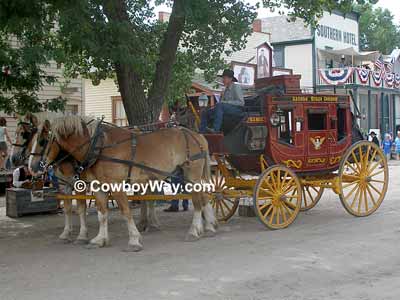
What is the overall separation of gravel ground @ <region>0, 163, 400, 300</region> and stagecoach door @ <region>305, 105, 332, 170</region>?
42.7 inches

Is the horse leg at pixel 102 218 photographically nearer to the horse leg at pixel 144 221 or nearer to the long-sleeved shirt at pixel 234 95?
the horse leg at pixel 144 221

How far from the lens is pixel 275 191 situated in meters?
9.20

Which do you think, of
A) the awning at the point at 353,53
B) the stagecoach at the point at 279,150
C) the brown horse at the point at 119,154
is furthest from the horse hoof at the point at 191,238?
the awning at the point at 353,53

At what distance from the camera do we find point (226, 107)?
923 centimetres

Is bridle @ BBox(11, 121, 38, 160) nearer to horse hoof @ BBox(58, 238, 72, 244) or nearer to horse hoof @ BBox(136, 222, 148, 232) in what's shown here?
horse hoof @ BBox(58, 238, 72, 244)

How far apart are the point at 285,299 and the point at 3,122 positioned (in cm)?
1269

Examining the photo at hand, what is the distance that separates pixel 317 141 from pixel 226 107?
6.33 feet

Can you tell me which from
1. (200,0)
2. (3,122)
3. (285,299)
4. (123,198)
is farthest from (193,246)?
(3,122)

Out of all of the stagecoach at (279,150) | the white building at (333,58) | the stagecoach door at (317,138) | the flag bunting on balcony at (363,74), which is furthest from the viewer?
the white building at (333,58)

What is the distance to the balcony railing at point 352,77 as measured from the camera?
3183 cm

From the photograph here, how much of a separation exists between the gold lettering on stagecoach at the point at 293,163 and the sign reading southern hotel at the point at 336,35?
25.9 metres

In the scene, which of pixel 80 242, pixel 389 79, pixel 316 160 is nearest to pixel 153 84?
pixel 316 160

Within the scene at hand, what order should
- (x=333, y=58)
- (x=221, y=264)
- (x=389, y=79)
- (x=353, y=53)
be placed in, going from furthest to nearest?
(x=389, y=79) → (x=333, y=58) → (x=353, y=53) → (x=221, y=264)

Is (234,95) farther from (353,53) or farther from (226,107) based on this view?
(353,53)
